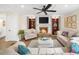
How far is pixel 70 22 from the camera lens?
2287 millimetres

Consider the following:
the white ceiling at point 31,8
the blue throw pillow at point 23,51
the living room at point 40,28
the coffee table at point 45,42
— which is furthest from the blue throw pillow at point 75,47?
the blue throw pillow at point 23,51

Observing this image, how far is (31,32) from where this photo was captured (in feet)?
7.40

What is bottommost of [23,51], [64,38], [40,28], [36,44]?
[23,51]

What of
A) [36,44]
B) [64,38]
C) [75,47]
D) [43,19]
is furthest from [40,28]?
[75,47]

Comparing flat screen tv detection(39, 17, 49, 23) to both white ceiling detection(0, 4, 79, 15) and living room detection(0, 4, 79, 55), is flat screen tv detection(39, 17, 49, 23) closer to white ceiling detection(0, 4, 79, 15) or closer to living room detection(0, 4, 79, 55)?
living room detection(0, 4, 79, 55)

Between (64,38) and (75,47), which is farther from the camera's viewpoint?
(64,38)

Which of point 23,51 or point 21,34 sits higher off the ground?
point 21,34

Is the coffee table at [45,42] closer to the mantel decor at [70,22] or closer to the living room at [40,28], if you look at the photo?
the living room at [40,28]

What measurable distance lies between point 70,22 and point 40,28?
563mm

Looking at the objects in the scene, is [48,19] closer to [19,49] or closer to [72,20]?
[72,20]

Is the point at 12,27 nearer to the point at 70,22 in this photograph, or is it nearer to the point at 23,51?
the point at 23,51

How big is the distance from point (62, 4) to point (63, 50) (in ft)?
2.65

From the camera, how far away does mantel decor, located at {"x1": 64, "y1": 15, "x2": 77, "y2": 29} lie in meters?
2.23
